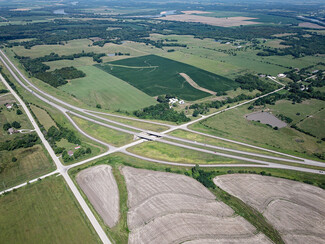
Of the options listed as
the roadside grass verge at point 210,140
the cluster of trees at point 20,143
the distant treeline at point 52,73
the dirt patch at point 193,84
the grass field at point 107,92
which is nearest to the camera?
the cluster of trees at point 20,143

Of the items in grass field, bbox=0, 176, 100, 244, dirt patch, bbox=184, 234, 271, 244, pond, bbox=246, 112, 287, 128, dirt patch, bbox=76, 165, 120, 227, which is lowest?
grass field, bbox=0, 176, 100, 244

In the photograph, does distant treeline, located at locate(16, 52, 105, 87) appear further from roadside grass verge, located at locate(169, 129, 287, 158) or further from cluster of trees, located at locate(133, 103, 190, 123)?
roadside grass verge, located at locate(169, 129, 287, 158)

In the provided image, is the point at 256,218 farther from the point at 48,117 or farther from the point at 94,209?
the point at 48,117

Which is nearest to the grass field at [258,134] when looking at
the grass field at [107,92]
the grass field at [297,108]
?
the grass field at [297,108]

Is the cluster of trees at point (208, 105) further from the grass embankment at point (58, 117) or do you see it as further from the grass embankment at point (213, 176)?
the grass embankment at point (58, 117)

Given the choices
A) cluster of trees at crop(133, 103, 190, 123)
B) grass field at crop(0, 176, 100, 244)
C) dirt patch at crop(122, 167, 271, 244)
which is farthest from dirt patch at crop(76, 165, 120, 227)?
cluster of trees at crop(133, 103, 190, 123)

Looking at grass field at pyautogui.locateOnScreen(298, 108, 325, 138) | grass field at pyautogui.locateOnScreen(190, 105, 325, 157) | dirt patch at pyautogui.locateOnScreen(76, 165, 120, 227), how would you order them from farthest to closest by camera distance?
1. grass field at pyautogui.locateOnScreen(298, 108, 325, 138)
2. grass field at pyautogui.locateOnScreen(190, 105, 325, 157)
3. dirt patch at pyautogui.locateOnScreen(76, 165, 120, 227)

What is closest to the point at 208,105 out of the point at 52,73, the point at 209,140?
the point at 209,140

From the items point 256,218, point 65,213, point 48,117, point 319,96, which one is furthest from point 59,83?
point 319,96

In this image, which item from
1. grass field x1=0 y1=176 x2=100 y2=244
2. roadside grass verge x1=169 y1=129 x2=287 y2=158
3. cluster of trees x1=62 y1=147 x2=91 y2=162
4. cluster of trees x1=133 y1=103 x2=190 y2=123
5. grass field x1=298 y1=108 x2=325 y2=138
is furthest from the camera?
cluster of trees x1=133 y1=103 x2=190 y2=123
